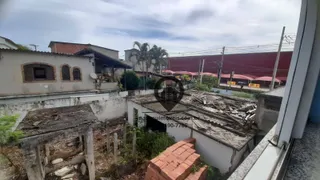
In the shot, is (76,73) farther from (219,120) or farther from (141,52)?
(219,120)

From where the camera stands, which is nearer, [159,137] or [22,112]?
[159,137]

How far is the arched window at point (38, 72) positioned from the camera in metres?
9.74

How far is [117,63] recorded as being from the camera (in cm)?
1392

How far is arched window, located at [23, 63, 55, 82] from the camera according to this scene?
32.0 feet

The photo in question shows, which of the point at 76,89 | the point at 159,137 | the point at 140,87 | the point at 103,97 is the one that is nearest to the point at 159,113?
the point at 159,137

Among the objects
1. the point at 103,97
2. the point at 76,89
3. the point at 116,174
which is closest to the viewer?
the point at 116,174

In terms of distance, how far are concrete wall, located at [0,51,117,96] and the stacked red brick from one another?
1088 centimetres

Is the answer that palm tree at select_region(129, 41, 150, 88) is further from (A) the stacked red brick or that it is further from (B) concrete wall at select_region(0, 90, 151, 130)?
(A) the stacked red brick

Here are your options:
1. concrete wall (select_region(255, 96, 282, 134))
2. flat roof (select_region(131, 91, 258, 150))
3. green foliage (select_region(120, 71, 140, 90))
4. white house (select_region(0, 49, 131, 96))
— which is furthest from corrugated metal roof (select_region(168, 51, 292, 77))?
white house (select_region(0, 49, 131, 96))

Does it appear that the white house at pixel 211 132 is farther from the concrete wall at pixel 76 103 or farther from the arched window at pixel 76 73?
the arched window at pixel 76 73

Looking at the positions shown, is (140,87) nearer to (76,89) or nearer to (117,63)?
(117,63)

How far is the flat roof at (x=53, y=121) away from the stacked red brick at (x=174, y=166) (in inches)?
114

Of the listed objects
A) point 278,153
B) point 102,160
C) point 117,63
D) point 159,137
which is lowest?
point 102,160

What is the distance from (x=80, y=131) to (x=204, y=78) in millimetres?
19672
